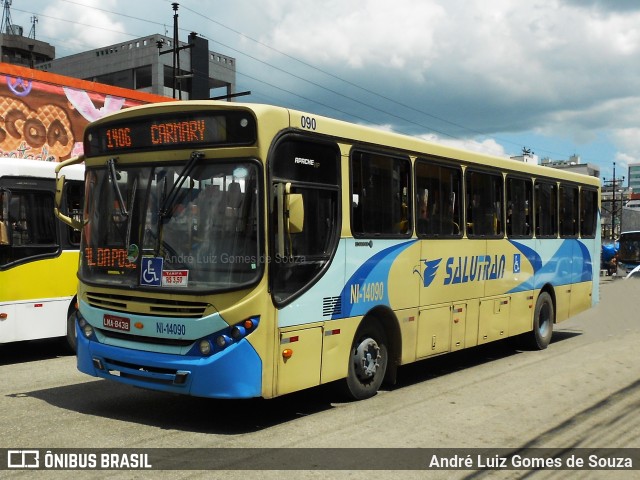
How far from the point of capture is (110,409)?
26.3 ft

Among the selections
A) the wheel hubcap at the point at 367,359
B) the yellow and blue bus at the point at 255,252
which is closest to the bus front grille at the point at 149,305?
the yellow and blue bus at the point at 255,252

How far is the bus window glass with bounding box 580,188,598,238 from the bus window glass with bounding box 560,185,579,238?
0.35 m

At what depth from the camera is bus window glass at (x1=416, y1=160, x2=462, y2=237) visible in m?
9.66

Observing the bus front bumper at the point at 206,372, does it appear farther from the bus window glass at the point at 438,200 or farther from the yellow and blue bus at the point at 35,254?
the yellow and blue bus at the point at 35,254

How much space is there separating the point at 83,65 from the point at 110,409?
8545cm

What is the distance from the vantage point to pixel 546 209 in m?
13.4

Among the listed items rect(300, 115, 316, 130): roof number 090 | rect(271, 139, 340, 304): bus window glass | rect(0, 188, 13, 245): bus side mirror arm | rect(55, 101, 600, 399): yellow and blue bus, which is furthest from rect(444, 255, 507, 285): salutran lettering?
rect(0, 188, 13, 245): bus side mirror arm

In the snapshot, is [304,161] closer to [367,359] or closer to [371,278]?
[371,278]

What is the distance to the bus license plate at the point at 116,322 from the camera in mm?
7392

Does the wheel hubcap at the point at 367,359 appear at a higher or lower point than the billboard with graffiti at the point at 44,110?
lower

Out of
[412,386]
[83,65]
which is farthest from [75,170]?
[83,65]

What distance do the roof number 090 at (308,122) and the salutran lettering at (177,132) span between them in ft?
3.34

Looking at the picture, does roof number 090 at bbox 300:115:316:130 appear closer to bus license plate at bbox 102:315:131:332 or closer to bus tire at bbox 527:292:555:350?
bus license plate at bbox 102:315:131:332

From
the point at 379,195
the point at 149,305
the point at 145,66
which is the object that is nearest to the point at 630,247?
the point at 379,195
